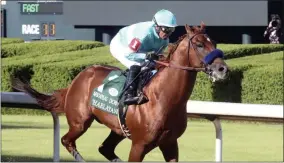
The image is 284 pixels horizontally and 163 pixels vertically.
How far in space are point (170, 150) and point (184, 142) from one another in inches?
168

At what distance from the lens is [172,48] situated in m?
5.93

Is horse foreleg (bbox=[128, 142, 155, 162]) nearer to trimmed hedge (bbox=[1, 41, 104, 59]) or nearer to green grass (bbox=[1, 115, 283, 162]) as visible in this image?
green grass (bbox=[1, 115, 283, 162])

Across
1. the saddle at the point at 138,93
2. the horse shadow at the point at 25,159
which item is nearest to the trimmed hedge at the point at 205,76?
the horse shadow at the point at 25,159

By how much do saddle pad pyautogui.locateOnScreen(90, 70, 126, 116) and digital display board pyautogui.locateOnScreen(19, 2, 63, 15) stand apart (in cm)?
1717

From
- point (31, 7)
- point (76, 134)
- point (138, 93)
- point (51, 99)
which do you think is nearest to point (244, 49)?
point (31, 7)

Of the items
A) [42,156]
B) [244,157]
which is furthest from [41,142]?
[244,157]

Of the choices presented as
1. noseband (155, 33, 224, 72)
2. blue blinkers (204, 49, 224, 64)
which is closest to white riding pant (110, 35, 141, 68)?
noseband (155, 33, 224, 72)

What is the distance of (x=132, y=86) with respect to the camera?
19.7 feet

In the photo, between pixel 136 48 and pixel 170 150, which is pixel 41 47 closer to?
pixel 136 48

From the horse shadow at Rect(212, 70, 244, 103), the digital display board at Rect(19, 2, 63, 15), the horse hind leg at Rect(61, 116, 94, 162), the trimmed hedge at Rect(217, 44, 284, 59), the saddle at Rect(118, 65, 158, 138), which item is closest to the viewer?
the saddle at Rect(118, 65, 158, 138)

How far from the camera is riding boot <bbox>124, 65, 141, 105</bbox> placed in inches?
233

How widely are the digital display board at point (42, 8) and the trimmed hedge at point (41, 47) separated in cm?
518

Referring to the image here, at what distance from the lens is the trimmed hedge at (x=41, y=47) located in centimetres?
1792

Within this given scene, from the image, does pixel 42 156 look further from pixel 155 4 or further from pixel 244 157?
pixel 155 4
